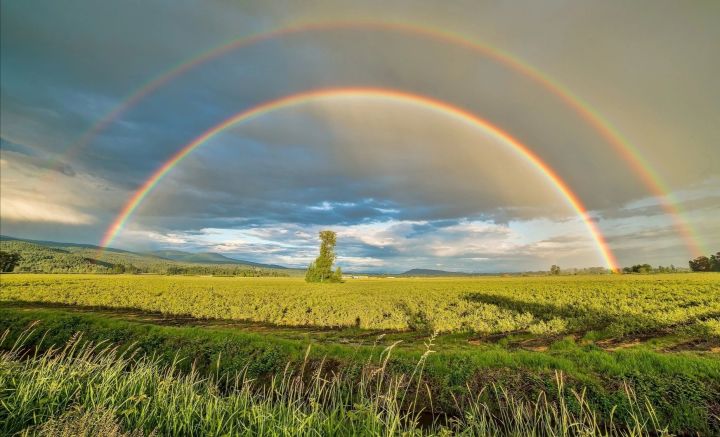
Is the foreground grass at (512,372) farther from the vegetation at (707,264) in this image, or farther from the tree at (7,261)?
the vegetation at (707,264)

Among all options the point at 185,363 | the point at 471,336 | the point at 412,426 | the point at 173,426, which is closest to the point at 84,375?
the point at 173,426

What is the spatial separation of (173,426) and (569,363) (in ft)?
43.8

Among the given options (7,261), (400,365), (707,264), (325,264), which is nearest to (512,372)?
(400,365)

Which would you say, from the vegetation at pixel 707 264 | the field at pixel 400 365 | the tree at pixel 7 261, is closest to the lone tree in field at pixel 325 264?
the field at pixel 400 365

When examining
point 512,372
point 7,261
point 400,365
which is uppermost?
point 512,372

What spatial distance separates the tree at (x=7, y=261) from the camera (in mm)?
125594

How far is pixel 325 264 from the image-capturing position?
343ft

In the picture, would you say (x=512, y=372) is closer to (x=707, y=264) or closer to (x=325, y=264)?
(x=325, y=264)

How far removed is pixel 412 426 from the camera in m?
5.37

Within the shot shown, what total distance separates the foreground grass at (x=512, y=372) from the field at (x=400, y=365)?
1.9 inches

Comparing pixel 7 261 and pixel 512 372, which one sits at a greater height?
pixel 512 372

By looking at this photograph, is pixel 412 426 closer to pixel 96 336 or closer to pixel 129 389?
pixel 129 389

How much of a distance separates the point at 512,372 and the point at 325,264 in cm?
9348

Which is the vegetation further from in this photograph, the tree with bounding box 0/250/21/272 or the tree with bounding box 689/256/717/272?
the tree with bounding box 0/250/21/272
